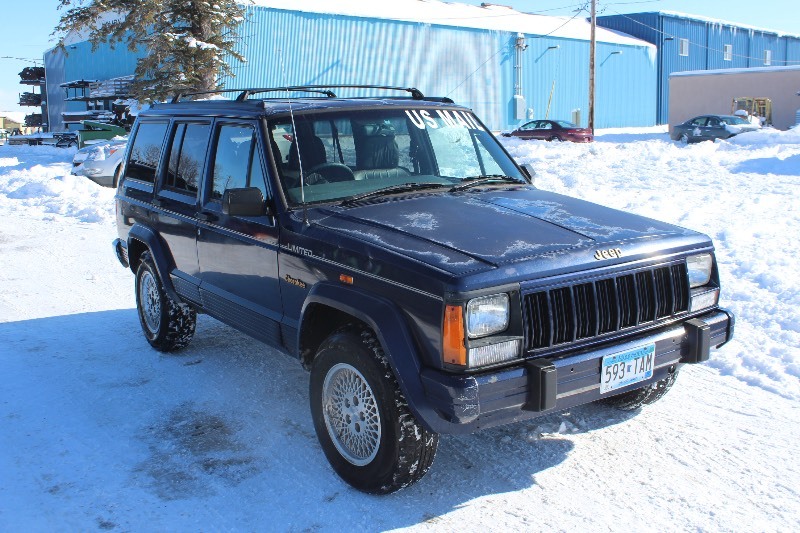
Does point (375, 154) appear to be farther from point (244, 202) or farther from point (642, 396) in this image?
point (642, 396)

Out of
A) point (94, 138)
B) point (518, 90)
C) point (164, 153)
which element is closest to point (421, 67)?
point (518, 90)

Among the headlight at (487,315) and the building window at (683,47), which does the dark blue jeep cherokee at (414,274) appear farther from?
the building window at (683,47)

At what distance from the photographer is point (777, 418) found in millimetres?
4473

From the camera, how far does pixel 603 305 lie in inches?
143

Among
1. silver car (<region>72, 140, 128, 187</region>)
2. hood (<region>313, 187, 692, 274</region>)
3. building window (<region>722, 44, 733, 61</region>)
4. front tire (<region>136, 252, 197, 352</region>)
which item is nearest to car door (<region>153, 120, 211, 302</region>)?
front tire (<region>136, 252, 197, 352</region>)

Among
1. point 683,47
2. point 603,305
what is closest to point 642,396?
point 603,305

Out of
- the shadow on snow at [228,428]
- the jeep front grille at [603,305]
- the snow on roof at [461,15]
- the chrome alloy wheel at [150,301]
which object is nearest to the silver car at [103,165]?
the shadow on snow at [228,428]

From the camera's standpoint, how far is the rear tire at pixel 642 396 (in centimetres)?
458

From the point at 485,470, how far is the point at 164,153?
11.3 ft

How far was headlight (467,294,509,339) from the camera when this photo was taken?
3281 millimetres

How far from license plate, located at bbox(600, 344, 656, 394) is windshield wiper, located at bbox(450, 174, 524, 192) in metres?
1.55

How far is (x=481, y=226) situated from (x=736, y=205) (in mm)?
8248

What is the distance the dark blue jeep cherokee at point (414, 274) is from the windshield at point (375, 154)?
1 centimetres

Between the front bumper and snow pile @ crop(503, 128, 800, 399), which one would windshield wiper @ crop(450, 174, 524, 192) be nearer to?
the front bumper
